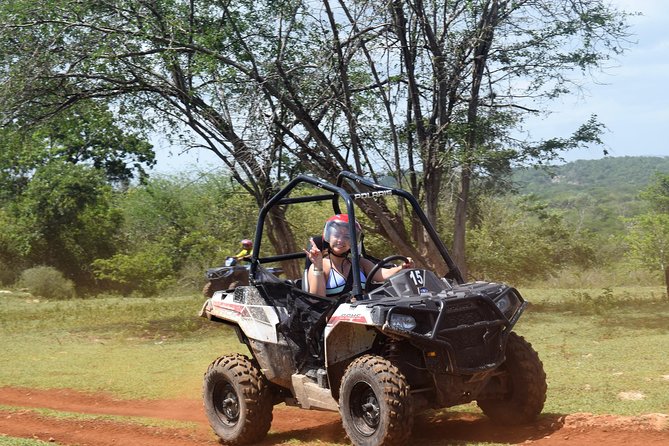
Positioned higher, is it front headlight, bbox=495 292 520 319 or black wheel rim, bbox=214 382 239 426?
front headlight, bbox=495 292 520 319

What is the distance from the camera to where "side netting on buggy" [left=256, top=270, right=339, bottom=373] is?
7453 millimetres

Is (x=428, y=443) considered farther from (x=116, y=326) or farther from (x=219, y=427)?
(x=116, y=326)

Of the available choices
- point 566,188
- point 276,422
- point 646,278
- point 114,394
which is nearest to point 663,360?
point 276,422

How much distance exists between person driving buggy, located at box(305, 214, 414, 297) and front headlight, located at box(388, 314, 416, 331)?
1.10m

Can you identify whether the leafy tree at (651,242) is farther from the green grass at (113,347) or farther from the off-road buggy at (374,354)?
the off-road buggy at (374,354)

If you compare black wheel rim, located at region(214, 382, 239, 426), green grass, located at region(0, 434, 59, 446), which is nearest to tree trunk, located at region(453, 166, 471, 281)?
black wheel rim, located at region(214, 382, 239, 426)

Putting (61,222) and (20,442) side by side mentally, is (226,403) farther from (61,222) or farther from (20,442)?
(61,222)

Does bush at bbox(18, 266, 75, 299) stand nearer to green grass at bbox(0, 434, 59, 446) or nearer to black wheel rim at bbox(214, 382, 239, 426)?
green grass at bbox(0, 434, 59, 446)

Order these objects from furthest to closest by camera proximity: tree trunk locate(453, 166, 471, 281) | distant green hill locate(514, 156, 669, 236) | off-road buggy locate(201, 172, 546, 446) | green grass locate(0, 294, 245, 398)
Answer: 1. distant green hill locate(514, 156, 669, 236)
2. tree trunk locate(453, 166, 471, 281)
3. green grass locate(0, 294, 245, 398)
4. off-road buggy locate(201, 172, 546, 446)

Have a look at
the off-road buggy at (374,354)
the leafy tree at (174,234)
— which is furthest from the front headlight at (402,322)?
the leafy tree at (174,234)

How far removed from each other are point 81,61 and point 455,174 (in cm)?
775

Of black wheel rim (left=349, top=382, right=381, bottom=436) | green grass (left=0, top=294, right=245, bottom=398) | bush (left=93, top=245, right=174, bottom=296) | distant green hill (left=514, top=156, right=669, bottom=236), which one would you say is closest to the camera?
black wheel rim (left=349, top=382, right=381, bottom=436)

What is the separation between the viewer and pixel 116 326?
750 inches

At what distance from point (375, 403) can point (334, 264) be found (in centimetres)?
151
